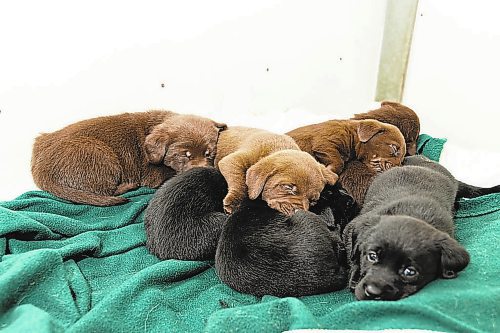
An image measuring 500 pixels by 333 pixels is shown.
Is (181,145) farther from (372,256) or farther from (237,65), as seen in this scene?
(372,256)

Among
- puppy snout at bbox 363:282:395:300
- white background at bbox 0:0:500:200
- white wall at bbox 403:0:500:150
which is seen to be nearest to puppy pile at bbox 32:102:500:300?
puppy snout at bbox 363:282:395:300

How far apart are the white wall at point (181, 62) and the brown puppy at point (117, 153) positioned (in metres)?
0.32

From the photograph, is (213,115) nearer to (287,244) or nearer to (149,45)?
(149,45)

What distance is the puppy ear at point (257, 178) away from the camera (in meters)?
1.94

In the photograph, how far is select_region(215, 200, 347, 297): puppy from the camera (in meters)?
1.57

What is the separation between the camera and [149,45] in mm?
2775

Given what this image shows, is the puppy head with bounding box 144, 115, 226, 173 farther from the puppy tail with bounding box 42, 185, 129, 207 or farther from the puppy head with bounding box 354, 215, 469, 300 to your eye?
the puppy head with bounding box 354, 215, 469, 300

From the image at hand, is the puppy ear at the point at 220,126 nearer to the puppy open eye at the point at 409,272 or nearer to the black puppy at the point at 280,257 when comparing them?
the black puppy at the point at 280,257

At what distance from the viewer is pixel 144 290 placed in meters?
1.61

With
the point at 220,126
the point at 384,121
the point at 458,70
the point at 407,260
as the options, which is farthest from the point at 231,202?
the point at 458,70

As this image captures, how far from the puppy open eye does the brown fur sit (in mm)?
746

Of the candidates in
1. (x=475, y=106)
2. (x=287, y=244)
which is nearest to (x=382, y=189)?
(x=287, y=244)

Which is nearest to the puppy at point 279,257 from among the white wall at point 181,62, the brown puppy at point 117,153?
the brown puppy at point 117,153

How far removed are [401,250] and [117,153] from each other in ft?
5.00
